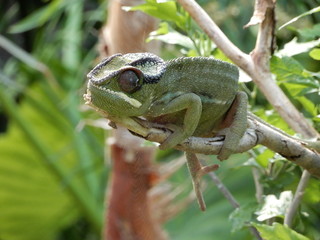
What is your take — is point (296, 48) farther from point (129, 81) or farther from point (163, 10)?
point (129, 81)

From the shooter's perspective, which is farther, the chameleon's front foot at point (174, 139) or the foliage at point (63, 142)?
the foliage at point (63, 142)

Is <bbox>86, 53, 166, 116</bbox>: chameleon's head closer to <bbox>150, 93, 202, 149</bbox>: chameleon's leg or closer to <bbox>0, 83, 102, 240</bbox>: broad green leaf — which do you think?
<bbox>150, 93, 202, 149</bbox>: chameleon's leg

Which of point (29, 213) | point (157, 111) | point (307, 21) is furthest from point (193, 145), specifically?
point (29, 213)

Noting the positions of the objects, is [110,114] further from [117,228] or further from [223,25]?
[223,25]

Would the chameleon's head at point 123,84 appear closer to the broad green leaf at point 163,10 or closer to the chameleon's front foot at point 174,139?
the chameleon's front foot at point 174,139

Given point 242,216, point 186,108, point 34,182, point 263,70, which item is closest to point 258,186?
point 242,216

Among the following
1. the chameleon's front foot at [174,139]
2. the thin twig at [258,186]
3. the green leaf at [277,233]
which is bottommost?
the thin twig at [258,186]

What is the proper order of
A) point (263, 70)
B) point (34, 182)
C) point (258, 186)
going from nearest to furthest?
point (263, 70) < point (258, 186) < point (34, 182)

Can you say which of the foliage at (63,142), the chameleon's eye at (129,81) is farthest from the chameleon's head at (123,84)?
the foliage at (63,142)

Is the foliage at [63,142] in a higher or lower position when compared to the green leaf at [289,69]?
lower
